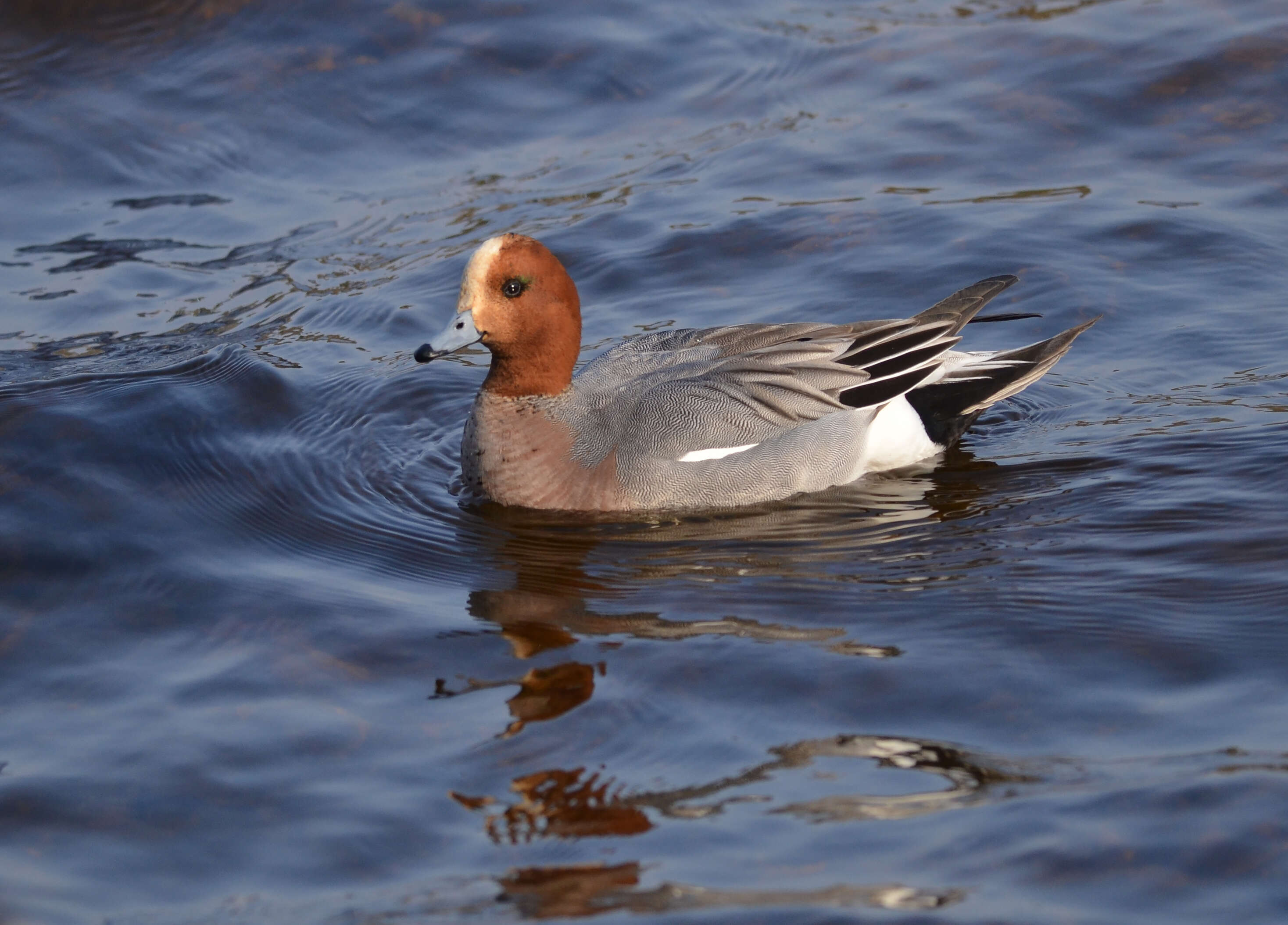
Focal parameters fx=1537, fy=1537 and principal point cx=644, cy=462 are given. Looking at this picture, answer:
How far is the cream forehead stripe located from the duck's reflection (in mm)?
2336

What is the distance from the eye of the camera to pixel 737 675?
458 centimetres

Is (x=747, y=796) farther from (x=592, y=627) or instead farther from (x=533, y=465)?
(x=533, y=465)

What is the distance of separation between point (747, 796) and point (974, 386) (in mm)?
2955

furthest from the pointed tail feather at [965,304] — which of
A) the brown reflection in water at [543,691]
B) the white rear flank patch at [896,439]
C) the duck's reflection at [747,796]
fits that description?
the duck's reflection at [747,796]

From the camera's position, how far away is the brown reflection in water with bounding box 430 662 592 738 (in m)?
4.45

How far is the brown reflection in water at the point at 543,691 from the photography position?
175 inches

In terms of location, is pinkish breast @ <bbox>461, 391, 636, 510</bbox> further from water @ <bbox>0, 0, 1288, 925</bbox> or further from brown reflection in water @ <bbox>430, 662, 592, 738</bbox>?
brown reflection in water @ <bbox>430, 662, 592, 738</bbox>

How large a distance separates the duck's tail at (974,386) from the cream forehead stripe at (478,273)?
1.83 meters

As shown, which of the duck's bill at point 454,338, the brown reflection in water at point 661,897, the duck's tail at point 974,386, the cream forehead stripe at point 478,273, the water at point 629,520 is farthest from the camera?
the duck's tail at point 974,386

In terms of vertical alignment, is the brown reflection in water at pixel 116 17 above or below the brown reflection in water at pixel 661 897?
above

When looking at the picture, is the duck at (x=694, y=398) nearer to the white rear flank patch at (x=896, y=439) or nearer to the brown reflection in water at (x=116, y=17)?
the white rear flank patch at (x=896, y=439)

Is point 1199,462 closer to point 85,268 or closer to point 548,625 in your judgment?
point 548,625

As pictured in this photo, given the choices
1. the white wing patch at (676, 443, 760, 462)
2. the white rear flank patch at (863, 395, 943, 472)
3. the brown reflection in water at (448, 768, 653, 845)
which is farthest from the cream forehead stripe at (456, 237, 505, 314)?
the brown reflection in water at (448, 768, 653, 845)

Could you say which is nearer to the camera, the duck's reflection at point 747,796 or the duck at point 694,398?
the duck's reflection at point 747,796
